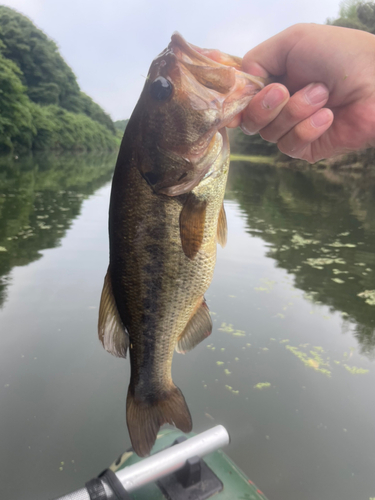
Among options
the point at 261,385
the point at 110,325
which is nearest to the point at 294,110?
the point at 110,325

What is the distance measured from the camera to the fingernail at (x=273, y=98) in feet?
5.21

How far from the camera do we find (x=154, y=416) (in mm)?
1689

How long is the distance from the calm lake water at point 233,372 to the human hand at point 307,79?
2.52m

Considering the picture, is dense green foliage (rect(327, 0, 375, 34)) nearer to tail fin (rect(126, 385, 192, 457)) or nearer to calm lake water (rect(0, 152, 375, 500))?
calm lake water (rect(0, 152, 375, 500))

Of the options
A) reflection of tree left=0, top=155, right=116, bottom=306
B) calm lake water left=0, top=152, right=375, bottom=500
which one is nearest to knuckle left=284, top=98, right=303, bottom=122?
calm lake water left=0, top=152, right=375, bottom=500

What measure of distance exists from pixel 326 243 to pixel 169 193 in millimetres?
7814

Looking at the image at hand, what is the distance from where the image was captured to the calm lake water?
300cm

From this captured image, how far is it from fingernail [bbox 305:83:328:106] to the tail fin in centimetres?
144

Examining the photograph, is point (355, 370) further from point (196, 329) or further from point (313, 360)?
point (196, 329)

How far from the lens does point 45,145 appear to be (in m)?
43.6

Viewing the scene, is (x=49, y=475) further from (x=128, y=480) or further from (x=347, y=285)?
(x=347, y=285)

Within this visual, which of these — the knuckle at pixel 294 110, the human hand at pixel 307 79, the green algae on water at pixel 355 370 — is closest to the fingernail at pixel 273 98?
the human hand at pixel 307 79

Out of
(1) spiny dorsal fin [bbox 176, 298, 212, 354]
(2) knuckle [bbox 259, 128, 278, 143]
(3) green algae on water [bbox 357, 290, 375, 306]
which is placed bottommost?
(3) green algae on water [bbox 357, 290, 375, 306]

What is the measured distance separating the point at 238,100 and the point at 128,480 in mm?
1717
